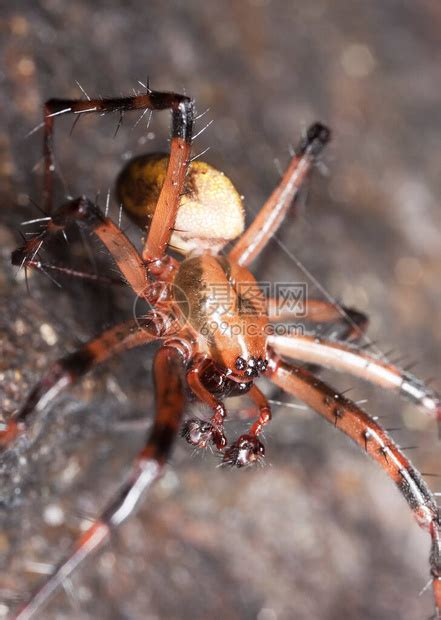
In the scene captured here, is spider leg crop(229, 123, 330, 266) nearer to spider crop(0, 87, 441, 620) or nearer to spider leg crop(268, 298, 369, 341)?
spider crop(0, 87, 441, 620)

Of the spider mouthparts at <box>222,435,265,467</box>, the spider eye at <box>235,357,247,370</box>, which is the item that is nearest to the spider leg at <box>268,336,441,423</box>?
the spider eye at <box>235,357,247,370</box>

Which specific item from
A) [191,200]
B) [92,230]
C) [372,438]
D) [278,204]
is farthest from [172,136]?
[372,438]

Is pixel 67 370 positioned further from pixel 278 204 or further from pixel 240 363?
pixel 278 204

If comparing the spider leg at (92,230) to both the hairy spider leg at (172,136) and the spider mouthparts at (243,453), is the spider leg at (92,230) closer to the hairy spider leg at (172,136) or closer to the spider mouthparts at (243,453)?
the hairy spider leg at (172,136)

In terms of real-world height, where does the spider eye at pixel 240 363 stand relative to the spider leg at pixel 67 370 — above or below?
above

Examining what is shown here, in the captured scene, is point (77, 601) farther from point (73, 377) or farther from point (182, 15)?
point (182, 15)

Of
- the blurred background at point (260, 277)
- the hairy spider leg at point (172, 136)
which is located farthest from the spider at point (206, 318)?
the blurred background at point (260, 277)

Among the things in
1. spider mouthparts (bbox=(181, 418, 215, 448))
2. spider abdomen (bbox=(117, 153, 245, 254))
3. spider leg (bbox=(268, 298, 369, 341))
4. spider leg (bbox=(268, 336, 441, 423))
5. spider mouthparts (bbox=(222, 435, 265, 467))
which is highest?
spider abdomen (bbox=(117, 153, 245, 254))

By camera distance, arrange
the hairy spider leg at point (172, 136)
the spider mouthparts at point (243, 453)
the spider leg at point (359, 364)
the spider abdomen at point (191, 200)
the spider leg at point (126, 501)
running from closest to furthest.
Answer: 1. the spider leg at point (126, 501)
2. the spider mouthparts at point (243, 453)
3. the hairy spider leg at point (172, 136)
4. the spider abdomen at point (191, 200)
5. the spider leg at point (359, 364)
